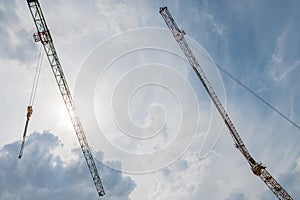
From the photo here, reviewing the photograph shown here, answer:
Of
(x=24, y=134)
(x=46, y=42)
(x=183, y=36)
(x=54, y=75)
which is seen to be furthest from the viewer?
(x=183, y=36)

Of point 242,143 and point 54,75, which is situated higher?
point 54,75

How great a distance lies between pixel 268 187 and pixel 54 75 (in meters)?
79.4

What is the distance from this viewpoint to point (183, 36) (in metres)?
88.7

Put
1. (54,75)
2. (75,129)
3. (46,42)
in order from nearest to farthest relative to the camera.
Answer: (46,42)
(54,75)
(75,129)

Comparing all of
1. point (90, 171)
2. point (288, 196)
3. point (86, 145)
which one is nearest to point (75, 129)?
point (86, 145)

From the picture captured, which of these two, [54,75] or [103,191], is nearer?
[54,75]

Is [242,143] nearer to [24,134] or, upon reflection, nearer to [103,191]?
[103,191]

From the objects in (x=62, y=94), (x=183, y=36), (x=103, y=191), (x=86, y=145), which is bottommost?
Result: (x=103, y=191)

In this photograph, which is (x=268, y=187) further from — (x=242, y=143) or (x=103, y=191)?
(x=103, y=191)

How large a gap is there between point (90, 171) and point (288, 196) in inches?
2710

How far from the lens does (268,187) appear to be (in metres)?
92.4

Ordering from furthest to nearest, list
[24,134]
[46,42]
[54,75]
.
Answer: [54,75]
[46,42]
[24,134]

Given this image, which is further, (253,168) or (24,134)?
(253,168)

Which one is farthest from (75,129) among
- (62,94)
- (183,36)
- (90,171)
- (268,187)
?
(268,187)
